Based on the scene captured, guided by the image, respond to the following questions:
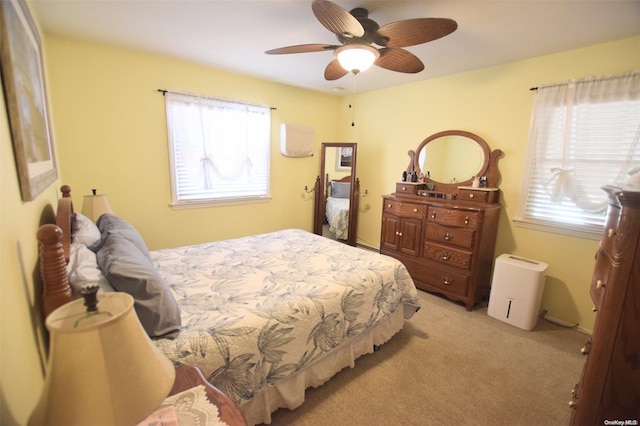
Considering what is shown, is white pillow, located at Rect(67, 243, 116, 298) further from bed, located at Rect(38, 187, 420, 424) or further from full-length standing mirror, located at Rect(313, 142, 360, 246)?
full-length standing mirror, located at Rect(313, 142, 360, 246)

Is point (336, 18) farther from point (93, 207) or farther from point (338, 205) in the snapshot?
point (338, 205)

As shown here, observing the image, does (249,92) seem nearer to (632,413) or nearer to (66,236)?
(66,236)

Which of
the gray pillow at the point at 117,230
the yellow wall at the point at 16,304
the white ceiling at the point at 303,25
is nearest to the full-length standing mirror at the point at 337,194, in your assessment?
the white ceiling at the point at 303,25

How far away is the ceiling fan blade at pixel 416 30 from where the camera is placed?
1509 mm

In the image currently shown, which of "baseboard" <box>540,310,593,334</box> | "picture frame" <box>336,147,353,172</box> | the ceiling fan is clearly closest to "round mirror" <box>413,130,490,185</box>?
"picture frame" <box>336,147,353,172</box>

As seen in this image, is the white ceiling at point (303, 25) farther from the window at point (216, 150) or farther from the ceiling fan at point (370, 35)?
the window at point (216, 150)

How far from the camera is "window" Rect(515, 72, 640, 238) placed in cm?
221

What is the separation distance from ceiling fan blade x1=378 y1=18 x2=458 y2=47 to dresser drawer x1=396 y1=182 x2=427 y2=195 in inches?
71.4

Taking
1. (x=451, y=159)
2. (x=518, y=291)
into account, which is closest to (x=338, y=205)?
(x=451, y=159)

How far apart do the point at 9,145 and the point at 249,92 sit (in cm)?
294

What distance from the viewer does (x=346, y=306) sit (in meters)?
1.79

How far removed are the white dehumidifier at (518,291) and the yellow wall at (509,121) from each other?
0.23 metres

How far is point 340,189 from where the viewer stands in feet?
13.6

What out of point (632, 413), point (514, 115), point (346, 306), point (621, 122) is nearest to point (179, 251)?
point (346, 306)
